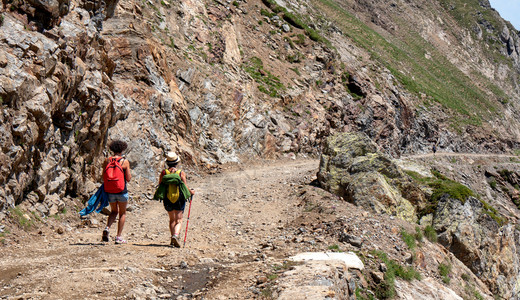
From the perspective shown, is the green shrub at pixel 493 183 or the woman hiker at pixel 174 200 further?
the green shrub at pixel 493 183

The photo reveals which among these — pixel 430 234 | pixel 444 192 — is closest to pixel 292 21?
pixel 444 192

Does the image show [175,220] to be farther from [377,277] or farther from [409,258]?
[409,258]

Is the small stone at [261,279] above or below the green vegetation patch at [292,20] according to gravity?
above

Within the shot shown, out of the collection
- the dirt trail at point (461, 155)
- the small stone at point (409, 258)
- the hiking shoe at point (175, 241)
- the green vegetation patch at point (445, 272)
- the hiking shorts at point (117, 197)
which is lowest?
the dirt trail at point (461, 155)

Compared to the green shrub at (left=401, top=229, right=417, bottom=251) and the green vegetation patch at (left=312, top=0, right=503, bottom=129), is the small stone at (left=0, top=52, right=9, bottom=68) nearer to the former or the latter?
the green shrub at (left=401, top=229, right=417, bottom=251)

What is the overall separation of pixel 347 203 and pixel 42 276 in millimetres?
8657

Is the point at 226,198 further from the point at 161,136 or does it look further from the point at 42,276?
the point at 42,276

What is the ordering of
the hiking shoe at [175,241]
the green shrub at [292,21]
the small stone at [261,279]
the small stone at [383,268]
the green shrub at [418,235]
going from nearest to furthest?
1. the small stone at [261,279]
2. the hiking shoe at [175,241]
3. the small stone at [383,268]
4. the green shrub at [418,235]
5. the green shrub at [292,21]

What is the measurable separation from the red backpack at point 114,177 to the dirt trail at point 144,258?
0.99 meters

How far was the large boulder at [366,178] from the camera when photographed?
11.6 meters

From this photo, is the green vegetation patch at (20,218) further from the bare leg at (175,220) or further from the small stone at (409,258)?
the small stone at (409,258)

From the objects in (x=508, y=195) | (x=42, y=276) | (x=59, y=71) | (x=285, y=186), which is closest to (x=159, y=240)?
(x=42, y=276)

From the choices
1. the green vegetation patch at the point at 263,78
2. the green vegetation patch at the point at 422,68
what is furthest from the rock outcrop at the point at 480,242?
the green vegetation patch at the point at 422,68

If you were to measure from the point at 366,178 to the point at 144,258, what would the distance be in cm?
794
